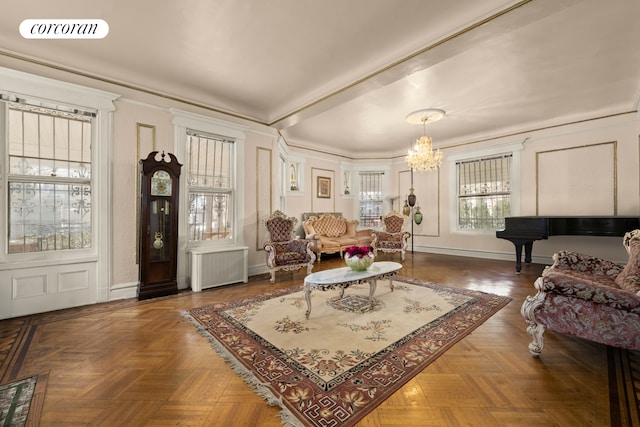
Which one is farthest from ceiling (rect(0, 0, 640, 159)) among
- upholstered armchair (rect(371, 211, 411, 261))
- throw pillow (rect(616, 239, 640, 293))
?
upholstered armchair (rect(371, 211, 411, 261))

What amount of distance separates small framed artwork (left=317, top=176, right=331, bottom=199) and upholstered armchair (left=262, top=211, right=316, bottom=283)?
2.61 meters

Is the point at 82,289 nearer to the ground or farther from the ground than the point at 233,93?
nearer to the ground

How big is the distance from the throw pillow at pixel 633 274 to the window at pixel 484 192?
4066mm

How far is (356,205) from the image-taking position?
8281mm

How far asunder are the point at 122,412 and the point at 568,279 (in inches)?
117

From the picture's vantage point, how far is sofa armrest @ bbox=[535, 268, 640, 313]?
1775 mm

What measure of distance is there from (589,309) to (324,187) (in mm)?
6150

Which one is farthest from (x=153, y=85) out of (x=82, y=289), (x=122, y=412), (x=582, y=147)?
(x=582, y=147)

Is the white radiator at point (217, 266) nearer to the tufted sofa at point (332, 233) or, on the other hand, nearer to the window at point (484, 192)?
the tufted sofa at point (332, 233)

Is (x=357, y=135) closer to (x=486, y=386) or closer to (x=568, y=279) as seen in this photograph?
(x=568, y=279)

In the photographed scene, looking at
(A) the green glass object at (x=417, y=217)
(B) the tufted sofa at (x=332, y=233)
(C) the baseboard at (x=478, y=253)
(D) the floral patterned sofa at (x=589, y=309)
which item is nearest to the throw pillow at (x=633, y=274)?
(D) the floral patterned sofa at (x=589, y=309)

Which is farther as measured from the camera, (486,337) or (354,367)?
(486,337)

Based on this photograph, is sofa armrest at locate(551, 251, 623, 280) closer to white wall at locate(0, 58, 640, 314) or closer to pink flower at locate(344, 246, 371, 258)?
pink flower at locate(344, 246, 371, 258)

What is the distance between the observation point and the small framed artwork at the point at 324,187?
7.54 meters
